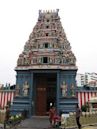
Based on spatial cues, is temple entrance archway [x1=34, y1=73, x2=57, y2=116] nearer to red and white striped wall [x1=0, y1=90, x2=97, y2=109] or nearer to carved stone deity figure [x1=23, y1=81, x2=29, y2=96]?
carved stone deity figure [x1=23, y1=81, x2=29, y2=96]

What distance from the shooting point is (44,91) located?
118 ft

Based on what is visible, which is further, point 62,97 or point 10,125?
point 62,97

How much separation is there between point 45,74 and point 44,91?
2.06 metres

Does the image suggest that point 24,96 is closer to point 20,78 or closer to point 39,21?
point 20,78

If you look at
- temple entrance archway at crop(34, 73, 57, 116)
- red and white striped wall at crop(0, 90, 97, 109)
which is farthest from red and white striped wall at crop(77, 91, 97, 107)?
temple entrance archway at crop(34, 73, 57, 116)

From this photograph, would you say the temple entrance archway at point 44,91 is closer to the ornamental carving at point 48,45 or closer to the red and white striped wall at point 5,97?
the ornamental carving at point 48,45

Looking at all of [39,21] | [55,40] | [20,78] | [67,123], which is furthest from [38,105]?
[67,123]

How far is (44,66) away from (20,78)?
360cm

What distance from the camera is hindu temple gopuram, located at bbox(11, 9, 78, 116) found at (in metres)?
34.9

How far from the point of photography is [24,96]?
117 ft

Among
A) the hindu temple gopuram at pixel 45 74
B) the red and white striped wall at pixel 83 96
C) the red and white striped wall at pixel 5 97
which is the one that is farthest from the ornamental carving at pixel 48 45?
the red and white striped wall at pixel 5 97

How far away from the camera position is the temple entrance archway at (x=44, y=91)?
35531mm

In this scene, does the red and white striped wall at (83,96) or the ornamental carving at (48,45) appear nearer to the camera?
the ornamental carving at (48,45)

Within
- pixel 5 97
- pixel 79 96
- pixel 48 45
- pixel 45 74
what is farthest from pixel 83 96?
pixel 5 97
